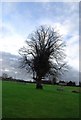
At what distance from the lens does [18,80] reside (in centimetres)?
4447

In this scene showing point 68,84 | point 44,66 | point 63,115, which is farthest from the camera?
point 68,84

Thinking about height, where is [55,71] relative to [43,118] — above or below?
above

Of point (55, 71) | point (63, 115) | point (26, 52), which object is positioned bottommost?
point (63, 115)

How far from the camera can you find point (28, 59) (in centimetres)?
3186

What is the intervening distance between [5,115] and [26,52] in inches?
959

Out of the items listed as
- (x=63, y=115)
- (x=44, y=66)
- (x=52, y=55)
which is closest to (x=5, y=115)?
(x=63, y=115)

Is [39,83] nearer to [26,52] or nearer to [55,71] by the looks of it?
[55,71]

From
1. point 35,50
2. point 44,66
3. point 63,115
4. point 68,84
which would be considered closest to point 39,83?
point 44,66

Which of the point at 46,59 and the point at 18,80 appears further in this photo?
the point at 18,80

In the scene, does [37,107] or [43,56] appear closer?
[37,107]

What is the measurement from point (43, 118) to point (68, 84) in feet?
115

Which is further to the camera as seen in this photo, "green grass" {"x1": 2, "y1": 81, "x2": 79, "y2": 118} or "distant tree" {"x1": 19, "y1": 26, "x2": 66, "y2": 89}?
"distant tree" {"x1": 19, "y1": 26, "x2": 66, "y2": 89}

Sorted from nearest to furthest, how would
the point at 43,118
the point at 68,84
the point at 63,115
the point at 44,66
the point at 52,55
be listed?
the point at 43,118
the point at 63,115
the point at 44,66
the point at 52,55
the point at 68,84

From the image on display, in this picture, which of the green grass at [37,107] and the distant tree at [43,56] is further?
the distant tree at [43,56]
